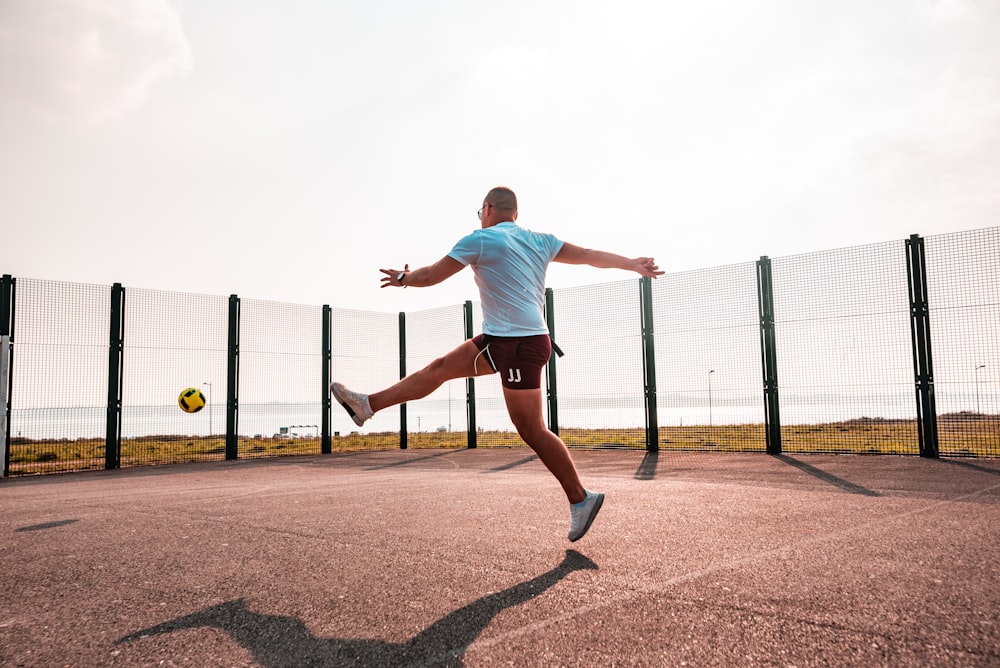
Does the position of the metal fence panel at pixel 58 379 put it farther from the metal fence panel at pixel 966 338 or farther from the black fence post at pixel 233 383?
the metal fence panel at pixel 966 338

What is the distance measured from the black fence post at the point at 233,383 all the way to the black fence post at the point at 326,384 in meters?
1.87

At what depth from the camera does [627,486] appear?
5945mm

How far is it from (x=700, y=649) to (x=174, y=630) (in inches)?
63.4

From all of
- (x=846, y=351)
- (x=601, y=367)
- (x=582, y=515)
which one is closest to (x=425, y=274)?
(x=582, y=515)

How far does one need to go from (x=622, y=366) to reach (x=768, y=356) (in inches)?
94.7

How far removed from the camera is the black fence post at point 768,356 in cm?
978

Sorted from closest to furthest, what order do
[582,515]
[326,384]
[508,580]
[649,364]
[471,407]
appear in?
[508,580] < [582,515] < [649,364] < [471,407] < [326,384]

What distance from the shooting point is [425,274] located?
11.4 feet

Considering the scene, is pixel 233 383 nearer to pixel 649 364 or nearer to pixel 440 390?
pixel 440 390

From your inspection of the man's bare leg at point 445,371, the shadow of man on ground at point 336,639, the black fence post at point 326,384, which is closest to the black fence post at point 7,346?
the black fence post at point 326,384

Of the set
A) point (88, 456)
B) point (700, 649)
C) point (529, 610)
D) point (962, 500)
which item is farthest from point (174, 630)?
point (88, 456)

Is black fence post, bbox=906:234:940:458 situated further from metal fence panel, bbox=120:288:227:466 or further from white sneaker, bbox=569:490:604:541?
metal fence panel, bbox=120:288:227:466

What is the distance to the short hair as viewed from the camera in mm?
3686

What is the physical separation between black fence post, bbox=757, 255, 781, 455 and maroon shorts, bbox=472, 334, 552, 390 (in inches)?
295
